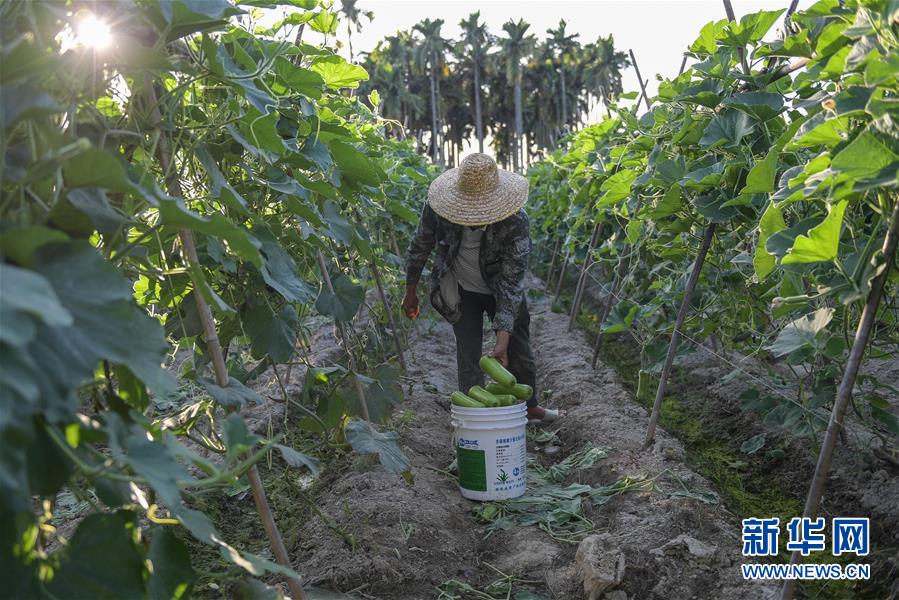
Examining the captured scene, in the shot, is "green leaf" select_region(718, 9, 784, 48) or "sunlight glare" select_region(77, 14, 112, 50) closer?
"sunlight glare" select_region(77, 14, 112, 50)

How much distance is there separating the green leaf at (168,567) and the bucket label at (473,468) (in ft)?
6.74

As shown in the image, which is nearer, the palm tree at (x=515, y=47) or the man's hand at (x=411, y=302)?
the man's hand at (x=411, y=302)

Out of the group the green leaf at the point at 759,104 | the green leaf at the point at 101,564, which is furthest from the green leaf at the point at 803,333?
the green leaf at the point at 101,564

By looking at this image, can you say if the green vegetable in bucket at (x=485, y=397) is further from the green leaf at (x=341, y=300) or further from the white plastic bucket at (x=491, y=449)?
the green leaf at (x=341, y=300)

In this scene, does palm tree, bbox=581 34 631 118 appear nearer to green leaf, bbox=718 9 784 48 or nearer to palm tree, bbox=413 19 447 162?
palm tree, bbox=413 19 447 162

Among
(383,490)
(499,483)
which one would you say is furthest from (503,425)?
(383,490)

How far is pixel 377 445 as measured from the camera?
2.23m

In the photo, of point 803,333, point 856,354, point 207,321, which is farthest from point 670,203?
point 207,321

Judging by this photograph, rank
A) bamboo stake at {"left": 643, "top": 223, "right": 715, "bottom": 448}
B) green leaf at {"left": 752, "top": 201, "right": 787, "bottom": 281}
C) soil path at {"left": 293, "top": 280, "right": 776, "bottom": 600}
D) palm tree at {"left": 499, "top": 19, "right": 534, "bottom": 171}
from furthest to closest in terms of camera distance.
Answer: palm tree at {"left": 499, "top": 19, "right": 534, "bottom": 171} → bamboo stake at {"left": 643, "top": 223, "right": 715, "bottom": 448} → soil path at {"left": 293, "top": 280, "right": 776, "bottom": 600} → green leaf at {"left": 752, "top": 201, "right": 787, "bottom": 281}

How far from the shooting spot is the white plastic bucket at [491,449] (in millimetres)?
3242

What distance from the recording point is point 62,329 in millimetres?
885

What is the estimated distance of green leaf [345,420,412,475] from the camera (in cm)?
219

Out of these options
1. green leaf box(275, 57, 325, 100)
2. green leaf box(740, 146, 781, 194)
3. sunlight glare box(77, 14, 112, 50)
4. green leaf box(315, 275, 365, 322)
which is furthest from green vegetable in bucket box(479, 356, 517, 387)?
sunlight glare box(77, 14, 112, 50)

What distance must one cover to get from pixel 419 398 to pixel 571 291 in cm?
658
